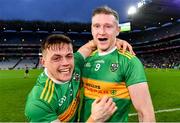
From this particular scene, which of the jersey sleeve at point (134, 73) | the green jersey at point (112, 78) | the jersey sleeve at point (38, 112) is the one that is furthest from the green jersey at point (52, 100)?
the jersey sleeve at point (134, 73)

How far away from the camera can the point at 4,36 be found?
122 m

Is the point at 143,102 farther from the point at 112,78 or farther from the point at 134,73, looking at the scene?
the point at 112,78

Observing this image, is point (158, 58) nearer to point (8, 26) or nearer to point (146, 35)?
point (146, 35)

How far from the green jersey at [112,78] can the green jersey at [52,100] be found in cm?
30

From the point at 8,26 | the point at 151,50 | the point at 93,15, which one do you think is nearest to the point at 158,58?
the point at 151,50

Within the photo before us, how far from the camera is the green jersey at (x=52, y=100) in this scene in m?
4.05

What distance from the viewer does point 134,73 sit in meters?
4.62

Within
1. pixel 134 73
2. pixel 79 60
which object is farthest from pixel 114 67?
pixel 79 60

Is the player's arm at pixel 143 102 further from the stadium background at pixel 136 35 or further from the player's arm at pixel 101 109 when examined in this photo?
the stadium background at pixel 136 35

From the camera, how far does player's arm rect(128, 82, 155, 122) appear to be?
4458mm

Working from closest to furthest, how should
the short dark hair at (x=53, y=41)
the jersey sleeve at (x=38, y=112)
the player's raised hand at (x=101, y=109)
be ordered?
the player's raised hand at (x=101, y=109) → the jersey sleeve at (x=38, y=112) → the short dark hair at (x=53, y=41)

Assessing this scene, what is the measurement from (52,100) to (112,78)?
1.06 m

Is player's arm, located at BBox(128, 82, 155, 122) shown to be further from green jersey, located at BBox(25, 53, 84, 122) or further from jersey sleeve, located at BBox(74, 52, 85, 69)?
jersey sleeve, located at BBox(74, 52, 85, 69)

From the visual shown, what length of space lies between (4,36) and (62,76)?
400 ft
